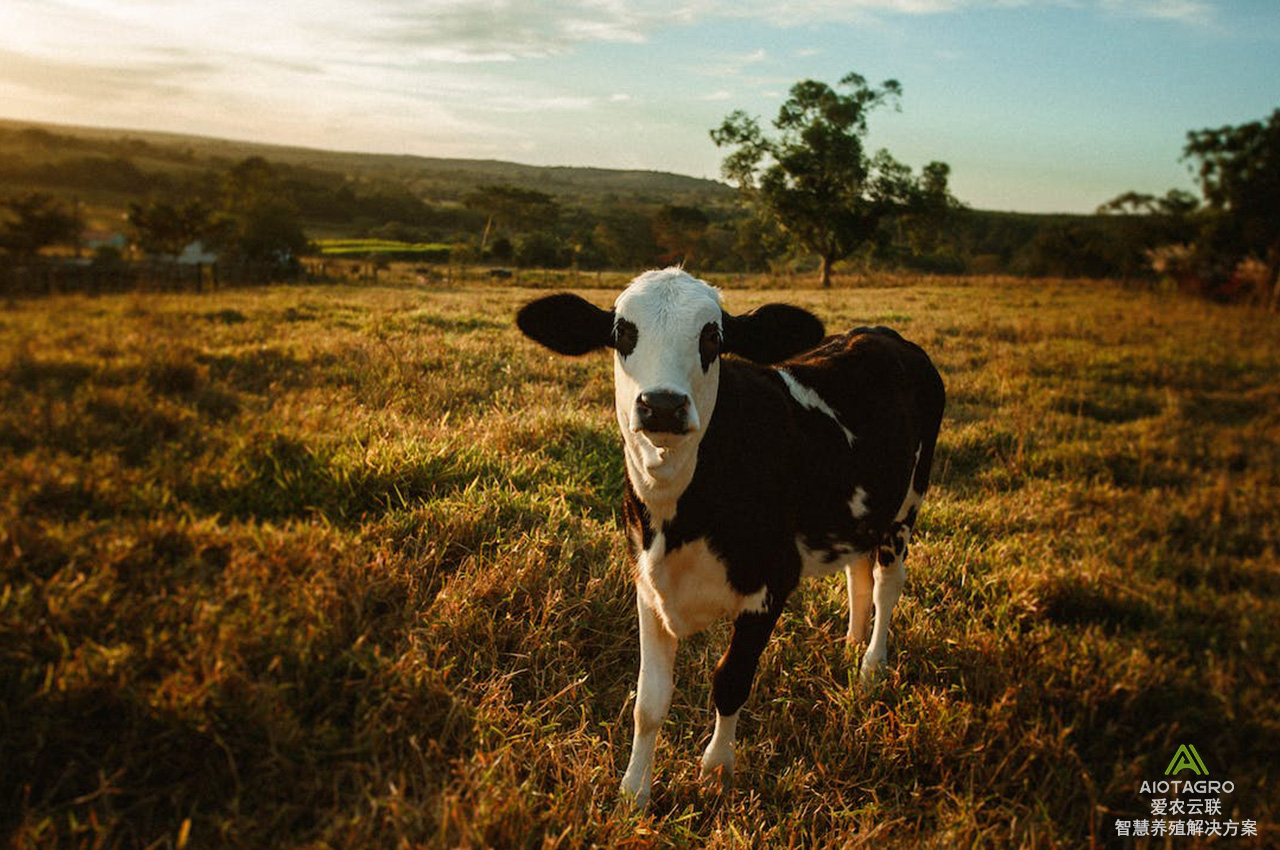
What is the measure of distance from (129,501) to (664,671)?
6.44 ft

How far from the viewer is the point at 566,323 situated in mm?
2922

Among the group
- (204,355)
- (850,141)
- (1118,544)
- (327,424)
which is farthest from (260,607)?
(850,141)

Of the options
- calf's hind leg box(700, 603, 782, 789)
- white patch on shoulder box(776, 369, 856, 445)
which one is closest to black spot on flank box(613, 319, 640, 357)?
white patch on shoulder box(776, 369, 856, 445)

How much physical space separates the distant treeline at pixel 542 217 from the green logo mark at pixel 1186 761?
2.97 metres

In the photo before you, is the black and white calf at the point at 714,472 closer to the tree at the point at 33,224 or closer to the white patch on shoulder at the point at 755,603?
the white patch on shoulder at the point at 755,603

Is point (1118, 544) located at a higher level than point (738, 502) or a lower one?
lower

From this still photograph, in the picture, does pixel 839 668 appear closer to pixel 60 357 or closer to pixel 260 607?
pixel 260 607

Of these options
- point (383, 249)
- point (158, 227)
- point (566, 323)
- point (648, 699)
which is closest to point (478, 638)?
point (648, 699)

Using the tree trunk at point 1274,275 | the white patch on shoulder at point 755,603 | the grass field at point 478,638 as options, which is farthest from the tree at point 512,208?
the white patch on shoulder at point 755,603

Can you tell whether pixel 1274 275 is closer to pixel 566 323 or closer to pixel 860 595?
pixel 860 595

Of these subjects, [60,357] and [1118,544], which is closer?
[60,357]

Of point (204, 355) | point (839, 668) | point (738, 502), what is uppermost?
point (204, 355)

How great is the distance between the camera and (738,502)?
2.68 m

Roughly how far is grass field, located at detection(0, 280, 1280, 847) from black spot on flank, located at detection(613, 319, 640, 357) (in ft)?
4.47
